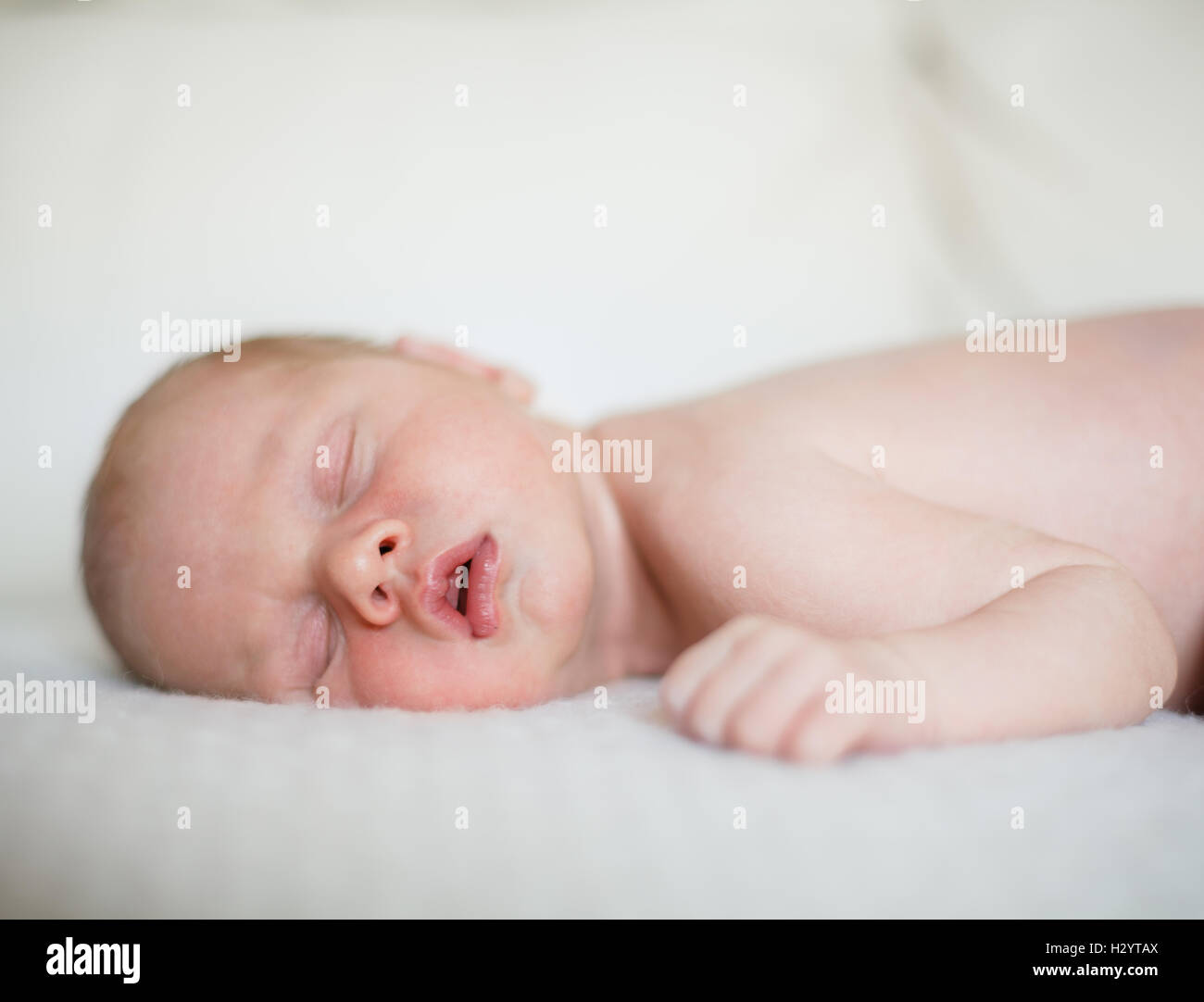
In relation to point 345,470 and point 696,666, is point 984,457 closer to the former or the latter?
point 696,666

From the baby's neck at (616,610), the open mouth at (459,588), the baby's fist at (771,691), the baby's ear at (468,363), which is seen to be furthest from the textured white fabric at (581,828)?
the baby's ear at (468,363)

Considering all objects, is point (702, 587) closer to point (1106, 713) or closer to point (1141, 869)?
point (1106, 713)

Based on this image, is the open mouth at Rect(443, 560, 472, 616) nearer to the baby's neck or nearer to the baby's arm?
the baby's neck

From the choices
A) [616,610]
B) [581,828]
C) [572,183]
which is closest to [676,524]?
[616,610]

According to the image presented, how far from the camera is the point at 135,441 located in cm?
105

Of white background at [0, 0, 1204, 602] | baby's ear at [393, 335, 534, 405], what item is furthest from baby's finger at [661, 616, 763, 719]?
white background at [0, 0, 1204, 602]

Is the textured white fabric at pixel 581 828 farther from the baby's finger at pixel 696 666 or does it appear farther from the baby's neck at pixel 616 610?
the baby's neck at pixel 616 610

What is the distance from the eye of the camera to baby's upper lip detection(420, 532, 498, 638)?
0.90m

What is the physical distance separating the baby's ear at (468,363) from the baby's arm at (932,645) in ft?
1.50

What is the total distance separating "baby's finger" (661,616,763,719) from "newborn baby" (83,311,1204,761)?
1 cm

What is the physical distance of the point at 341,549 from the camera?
879mm

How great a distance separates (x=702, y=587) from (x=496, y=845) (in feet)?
1.63

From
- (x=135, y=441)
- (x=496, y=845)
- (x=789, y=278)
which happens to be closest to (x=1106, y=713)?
(x=496, y=845)

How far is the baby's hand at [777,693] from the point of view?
64 centimetres
